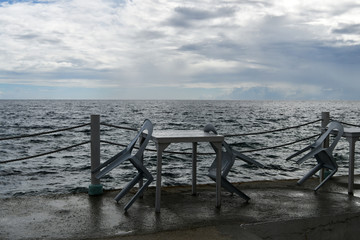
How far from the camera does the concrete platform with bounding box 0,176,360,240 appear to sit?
3.72 m

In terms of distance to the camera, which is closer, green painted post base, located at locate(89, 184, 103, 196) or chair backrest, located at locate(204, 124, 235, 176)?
chair backrest, located at locate(204, 124, 235, 176)

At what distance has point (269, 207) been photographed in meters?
→ 4.66

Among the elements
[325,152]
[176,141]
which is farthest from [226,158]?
[325,152]

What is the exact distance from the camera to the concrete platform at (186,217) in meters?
3.72

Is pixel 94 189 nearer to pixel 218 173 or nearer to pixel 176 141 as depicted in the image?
pixel 176 141

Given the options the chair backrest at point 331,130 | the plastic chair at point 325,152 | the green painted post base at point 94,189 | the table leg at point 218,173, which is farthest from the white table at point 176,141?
the chair backrest at point 331,130

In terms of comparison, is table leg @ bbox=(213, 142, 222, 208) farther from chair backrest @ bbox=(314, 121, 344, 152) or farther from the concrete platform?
chair backrest @ bbox=(314, 121, 344, 152)

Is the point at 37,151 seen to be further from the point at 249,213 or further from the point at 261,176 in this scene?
the point at 249,213

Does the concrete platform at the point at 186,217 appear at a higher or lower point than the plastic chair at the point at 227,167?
lower

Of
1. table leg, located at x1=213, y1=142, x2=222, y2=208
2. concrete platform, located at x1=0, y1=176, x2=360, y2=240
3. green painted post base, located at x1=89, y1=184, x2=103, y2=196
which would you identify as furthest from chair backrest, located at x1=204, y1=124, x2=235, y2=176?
green painted post base, located at x1=89, y1=184, x2=103, y2=196

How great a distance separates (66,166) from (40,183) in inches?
141

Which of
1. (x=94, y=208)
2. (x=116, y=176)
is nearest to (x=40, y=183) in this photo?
(x=116, y=176)

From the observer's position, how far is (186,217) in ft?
13.8

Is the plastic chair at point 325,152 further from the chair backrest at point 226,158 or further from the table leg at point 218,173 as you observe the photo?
the table leg at point 218,173
